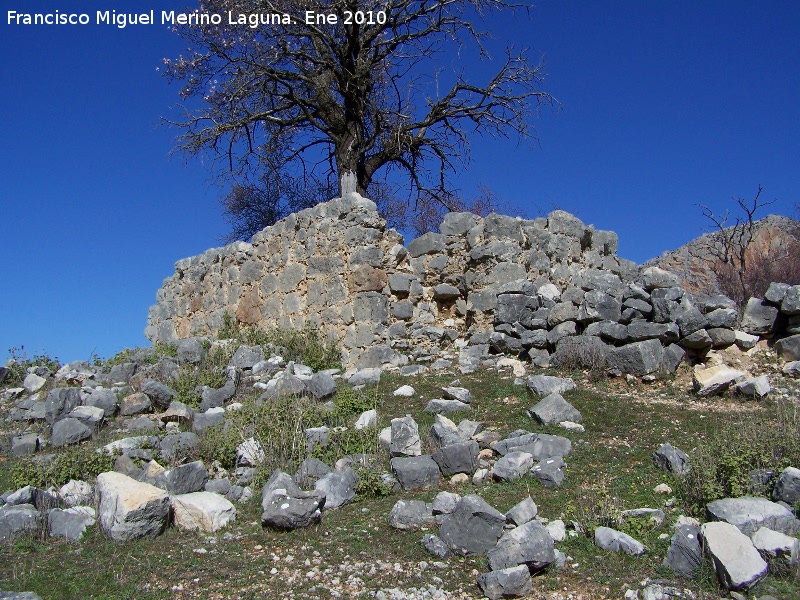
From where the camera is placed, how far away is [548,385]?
323 inches

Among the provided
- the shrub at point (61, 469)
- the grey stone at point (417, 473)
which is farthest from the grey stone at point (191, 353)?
the grey stone at point (417, 473)

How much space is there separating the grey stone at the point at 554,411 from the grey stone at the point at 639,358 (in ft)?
5.30

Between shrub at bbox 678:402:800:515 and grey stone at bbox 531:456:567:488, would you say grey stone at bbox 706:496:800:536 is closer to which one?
shrub at bbox 678:402:800:515

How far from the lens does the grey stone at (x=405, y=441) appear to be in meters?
6.59

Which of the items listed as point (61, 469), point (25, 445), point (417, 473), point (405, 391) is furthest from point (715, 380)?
point (25, 445)

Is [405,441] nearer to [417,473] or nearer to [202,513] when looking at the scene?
[417,473]

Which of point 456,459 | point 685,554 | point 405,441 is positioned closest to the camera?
point 685,554

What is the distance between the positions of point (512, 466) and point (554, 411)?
1.43 metres

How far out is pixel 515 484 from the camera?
589 cm

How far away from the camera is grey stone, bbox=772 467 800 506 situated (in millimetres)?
4836

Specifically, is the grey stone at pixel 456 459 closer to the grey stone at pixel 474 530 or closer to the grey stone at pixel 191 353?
the grey stone at pixel 474 530

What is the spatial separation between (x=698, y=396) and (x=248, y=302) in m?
7.84

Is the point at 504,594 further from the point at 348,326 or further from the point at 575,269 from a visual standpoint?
the point at 575,269

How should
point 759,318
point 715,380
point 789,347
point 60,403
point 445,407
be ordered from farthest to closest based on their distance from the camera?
point 60,403, point 759,318, point 789,347, point 715,380, point 445,407
